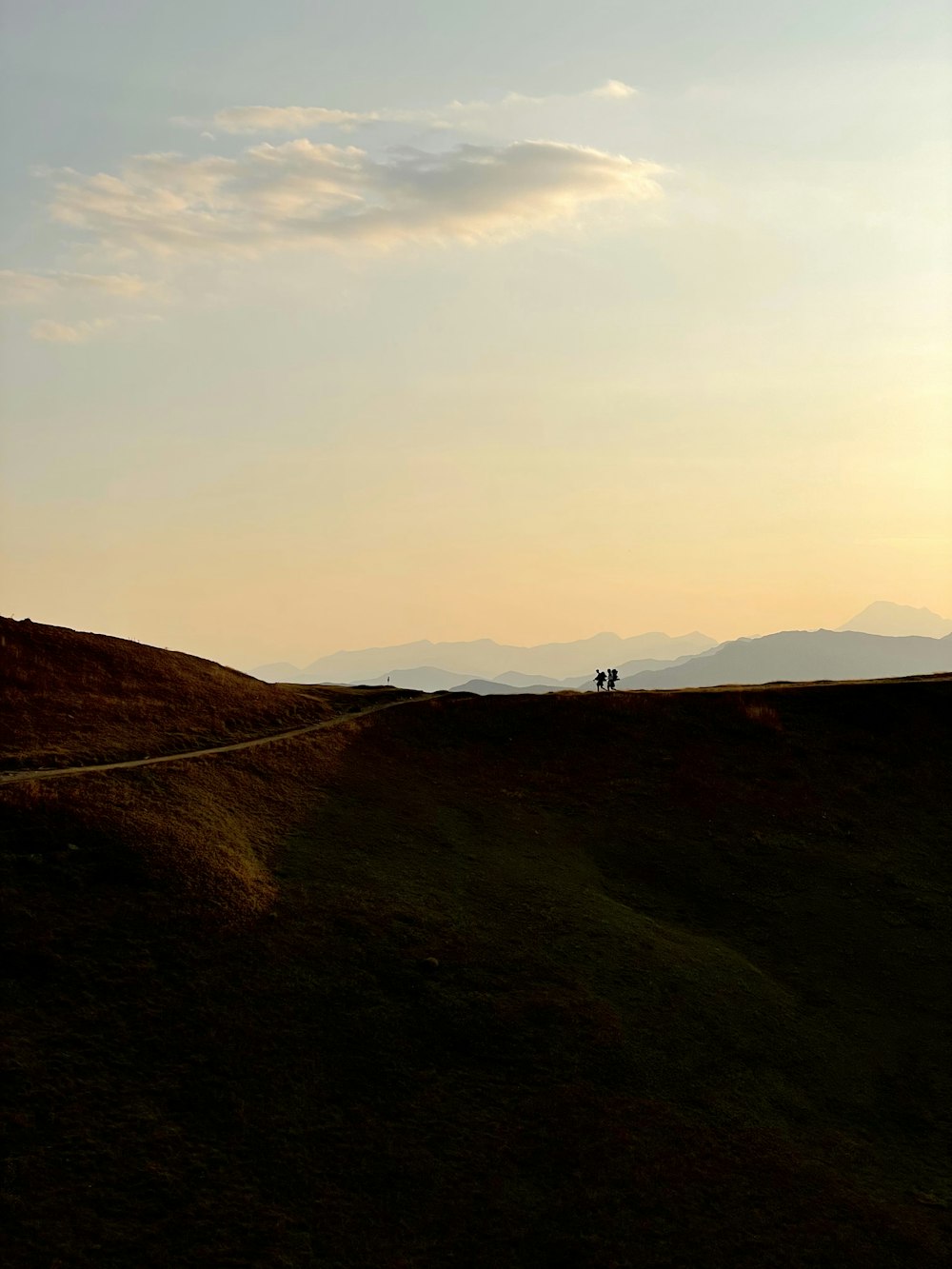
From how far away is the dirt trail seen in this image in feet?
141

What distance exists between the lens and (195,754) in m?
48.6

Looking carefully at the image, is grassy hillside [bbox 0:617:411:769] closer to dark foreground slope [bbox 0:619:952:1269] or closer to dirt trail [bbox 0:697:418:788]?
dirt trail [bbox 0:697:418:788]

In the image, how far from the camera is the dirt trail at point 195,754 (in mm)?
42875

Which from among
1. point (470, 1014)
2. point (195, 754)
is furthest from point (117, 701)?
point (470, 1014)

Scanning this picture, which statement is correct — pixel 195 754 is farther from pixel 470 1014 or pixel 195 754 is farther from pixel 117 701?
pixel 470 1014

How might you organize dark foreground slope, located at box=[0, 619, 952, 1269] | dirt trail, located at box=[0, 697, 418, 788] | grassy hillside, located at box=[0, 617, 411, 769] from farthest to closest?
1. grassy hillside, located at box=[0, 617, 411, 769]
2. dirt trail, located at box=[0, 697, 418, 788]
3. dark foreground slope, located at box=[0, 619, 952, 1269]

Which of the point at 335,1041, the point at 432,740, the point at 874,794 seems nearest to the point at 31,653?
the point at 432,740

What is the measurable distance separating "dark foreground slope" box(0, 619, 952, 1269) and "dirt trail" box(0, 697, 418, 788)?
44.3 inches

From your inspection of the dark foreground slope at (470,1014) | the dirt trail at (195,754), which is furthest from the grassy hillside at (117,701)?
the dark foreground slope at (470,1014)

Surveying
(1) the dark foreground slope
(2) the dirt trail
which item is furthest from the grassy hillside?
(1) the dark foreground slope

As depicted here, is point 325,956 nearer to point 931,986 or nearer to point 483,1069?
point 483,1069

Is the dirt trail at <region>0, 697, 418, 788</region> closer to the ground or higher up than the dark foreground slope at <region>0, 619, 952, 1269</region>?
higher up

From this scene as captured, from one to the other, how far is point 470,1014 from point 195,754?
63.1ft

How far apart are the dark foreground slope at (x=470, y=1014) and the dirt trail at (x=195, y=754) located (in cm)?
113
